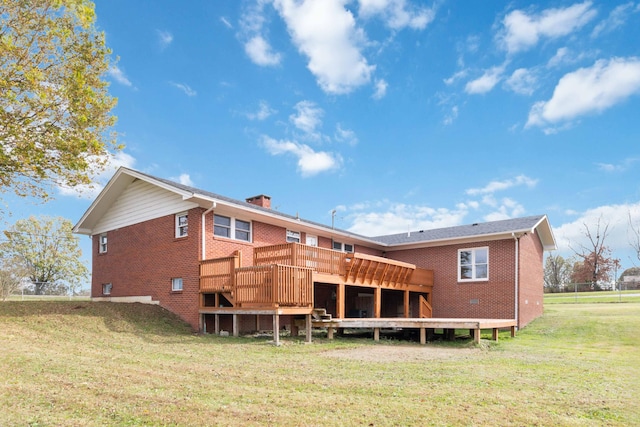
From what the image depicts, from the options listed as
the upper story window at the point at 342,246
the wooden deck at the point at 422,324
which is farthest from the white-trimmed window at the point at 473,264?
the wooden deck at the point at 422,324

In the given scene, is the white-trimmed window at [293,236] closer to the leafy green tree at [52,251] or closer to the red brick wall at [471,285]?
the red brick wall at [471,285]

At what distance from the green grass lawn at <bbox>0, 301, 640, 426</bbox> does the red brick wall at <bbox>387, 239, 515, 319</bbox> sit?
5.46 metres

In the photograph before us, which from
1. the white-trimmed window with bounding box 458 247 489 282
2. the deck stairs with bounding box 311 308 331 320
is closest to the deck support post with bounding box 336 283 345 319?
the deck stairs with bounding box 311 308 331 320

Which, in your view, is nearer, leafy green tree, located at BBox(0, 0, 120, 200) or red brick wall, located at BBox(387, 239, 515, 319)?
leafy green tree, located at BBox(0, 0, 120, 200)

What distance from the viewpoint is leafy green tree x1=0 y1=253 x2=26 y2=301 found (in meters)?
21.8

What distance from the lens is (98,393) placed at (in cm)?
615

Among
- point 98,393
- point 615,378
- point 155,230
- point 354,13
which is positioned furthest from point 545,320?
point 98,393

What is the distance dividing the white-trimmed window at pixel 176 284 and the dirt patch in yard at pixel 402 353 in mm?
7411

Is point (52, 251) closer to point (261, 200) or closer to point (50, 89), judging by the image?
point (261, 200)

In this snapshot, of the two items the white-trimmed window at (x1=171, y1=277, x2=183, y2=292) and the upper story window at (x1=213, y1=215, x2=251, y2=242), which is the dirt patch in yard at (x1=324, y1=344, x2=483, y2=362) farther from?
the white-trimmed window at (x1=171, y1=277, x2=183, y2=292)

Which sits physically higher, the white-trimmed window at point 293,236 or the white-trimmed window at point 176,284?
the white-trimmed window at point 293,236

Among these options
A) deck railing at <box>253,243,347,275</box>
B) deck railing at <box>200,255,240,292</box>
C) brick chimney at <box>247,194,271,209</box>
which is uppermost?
brick chimney at <box>247,194,271,209</box>

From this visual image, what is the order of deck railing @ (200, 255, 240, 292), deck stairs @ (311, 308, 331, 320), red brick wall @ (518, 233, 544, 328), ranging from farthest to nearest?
red brick wall @ (518, 233, 544, 328) < deck railing @ (200, 255, 240, 292) < deck stairs @ (311, 308, 331, 320)

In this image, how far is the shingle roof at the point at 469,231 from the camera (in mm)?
19516
